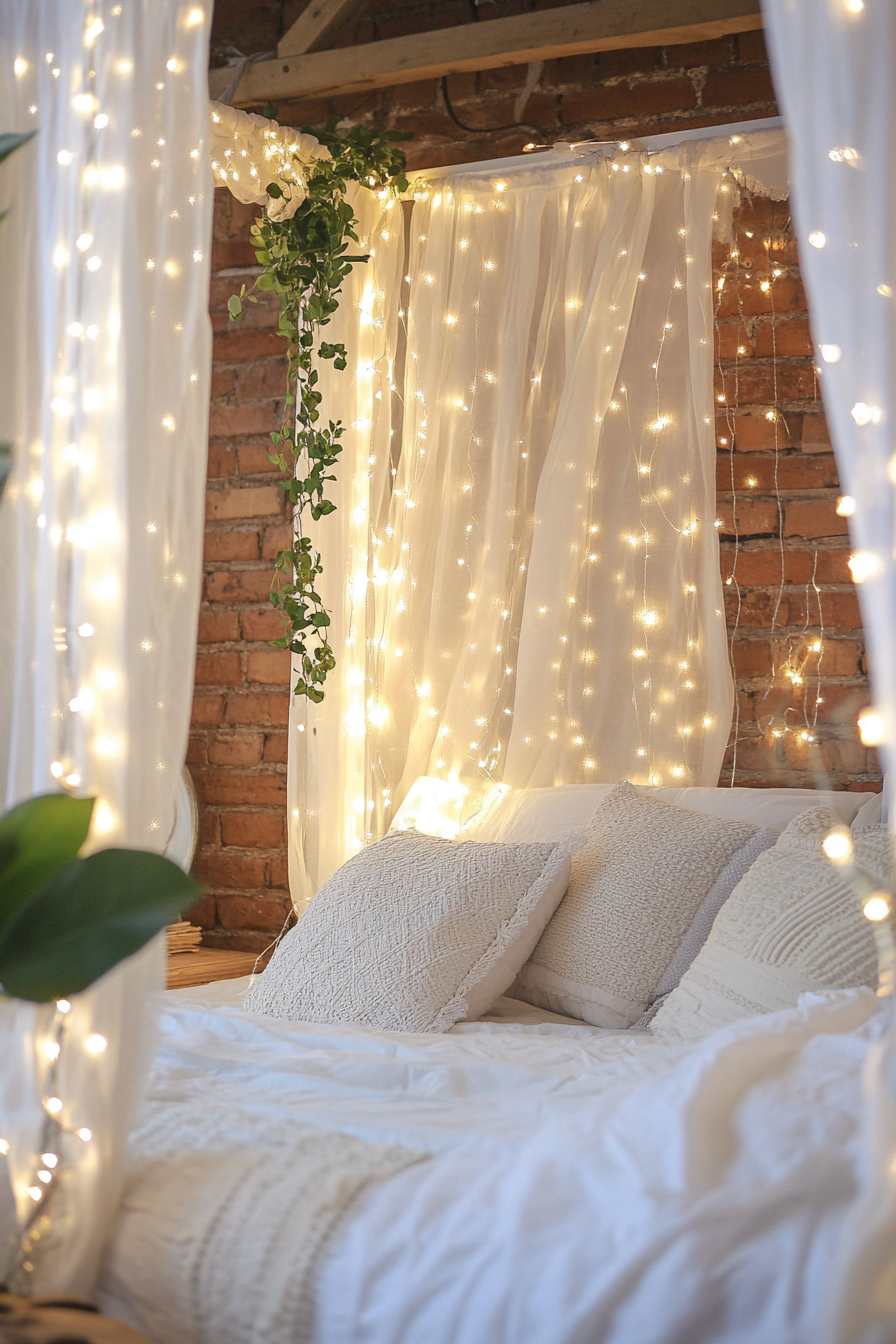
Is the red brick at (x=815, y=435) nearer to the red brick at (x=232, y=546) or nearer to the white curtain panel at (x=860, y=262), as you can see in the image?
the red brick at (x=232, y=546)

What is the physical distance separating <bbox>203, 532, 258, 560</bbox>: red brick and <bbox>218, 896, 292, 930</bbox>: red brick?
89cm

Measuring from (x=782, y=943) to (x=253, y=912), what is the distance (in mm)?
1712

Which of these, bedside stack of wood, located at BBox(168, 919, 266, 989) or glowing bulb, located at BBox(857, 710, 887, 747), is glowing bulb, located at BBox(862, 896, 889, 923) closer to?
glowing bulb, located at BBox(857, 710, 887, 747)

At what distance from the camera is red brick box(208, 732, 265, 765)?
10.7ft

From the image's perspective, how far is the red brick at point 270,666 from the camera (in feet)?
10.6

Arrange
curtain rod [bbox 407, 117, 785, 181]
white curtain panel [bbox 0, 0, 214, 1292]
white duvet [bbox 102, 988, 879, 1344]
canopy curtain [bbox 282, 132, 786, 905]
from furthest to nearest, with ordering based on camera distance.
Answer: canopy curtain [bbox 282, 132, 786, 905] → curtain rod [bbox 407, 117, 785, 181] → white curtain panel [bbox 0, 0, 214, 1292] → white duvet [bbox 102, 988, 879, 1344]

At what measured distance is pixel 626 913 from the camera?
2100 mm

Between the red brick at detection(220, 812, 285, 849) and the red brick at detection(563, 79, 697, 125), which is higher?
the red brick at detection(563, 79, 697, 125)

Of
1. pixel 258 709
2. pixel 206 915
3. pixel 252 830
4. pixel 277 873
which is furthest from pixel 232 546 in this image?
pixel 206 915

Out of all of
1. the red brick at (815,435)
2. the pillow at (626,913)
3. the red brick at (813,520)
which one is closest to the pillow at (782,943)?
the pillow at (626,913)

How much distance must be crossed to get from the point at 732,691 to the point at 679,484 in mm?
431

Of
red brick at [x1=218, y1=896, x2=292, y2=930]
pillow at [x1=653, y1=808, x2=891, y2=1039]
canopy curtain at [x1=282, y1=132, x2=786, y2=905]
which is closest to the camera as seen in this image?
pillow at [x1=653, y1=808, x2=891, y2=1039]

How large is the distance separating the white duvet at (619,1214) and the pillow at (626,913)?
600mm

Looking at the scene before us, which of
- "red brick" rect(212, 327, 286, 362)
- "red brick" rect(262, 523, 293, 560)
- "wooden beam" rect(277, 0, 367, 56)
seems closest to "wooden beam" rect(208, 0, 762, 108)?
"wooden beam" rect(277, 0, 367, 56)
